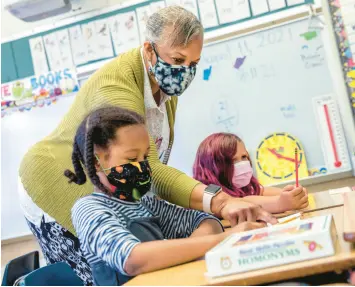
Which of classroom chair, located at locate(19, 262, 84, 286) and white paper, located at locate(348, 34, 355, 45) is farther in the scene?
white paper, located at locate(348, 34, 355, 45)

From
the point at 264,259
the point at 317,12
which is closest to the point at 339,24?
the point at 317,12

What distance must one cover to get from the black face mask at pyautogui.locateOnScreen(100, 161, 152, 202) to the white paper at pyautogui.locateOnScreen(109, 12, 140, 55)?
2.17m

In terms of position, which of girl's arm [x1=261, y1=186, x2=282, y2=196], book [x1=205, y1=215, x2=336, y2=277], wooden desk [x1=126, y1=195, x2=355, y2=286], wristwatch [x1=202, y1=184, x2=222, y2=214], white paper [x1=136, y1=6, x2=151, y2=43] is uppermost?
white paper [x1=136, y1=6, x2=151, y2=43]

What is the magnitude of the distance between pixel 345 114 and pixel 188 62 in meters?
1.66

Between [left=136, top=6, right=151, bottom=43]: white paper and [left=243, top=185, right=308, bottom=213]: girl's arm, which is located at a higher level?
[left=136, top=6, right=151, bottom=43]: white paper

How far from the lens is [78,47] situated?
3.23 m

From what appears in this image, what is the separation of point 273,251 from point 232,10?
2.48m

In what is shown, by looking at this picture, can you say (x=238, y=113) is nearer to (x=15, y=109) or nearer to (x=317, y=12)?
(x=317, y=12)

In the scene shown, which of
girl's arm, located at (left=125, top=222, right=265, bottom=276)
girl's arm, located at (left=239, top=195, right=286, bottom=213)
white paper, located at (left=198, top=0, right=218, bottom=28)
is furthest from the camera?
white paper, located at (left=198, top=0, right=218, bottom=28)

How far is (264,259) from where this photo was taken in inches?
27.2

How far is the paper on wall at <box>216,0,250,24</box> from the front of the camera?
Answer: 2.96 metres

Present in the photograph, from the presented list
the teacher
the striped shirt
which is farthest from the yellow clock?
the striped shirt

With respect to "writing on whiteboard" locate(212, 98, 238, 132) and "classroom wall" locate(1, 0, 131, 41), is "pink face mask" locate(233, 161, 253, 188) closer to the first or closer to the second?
"writing on whiteboard" locate(212, 98, 238, 132)

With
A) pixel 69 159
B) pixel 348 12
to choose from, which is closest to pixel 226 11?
pixel 348 12
